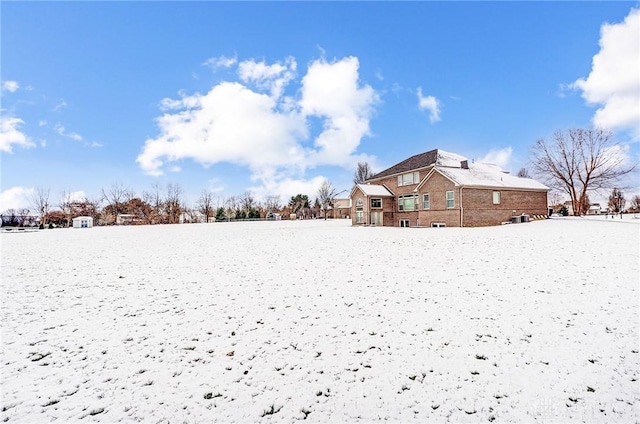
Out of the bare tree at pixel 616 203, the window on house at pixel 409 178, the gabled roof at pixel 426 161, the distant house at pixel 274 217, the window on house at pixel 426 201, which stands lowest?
the distant house at pixel 274 217

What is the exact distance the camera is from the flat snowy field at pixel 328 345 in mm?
3789

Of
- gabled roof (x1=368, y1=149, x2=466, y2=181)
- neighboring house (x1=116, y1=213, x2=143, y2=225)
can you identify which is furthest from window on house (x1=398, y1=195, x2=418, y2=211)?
neighboring house (x1=116, y1=213, x2=143, y2=225)

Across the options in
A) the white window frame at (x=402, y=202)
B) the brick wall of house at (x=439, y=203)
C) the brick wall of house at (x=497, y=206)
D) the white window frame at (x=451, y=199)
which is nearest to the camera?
the brick wall of house at (x=497, y=206)

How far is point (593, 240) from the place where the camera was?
47.6ft

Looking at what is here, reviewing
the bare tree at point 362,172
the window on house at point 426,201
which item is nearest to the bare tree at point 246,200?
the bare tree at point 362,172

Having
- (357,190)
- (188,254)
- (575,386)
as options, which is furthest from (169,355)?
(357,190)

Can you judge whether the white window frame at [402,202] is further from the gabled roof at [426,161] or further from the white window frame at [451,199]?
the white window frame at [451,199]

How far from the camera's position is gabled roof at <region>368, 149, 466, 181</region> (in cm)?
3135

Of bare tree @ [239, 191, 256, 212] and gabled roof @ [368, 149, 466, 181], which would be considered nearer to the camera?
gabled roof @ [368, 149, 466, 181]

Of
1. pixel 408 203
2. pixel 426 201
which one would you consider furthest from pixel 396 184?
pixel 426 201

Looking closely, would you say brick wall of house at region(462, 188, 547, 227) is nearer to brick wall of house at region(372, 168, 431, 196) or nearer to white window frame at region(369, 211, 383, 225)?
brick wall of house at region(372, 168, 431, 196)

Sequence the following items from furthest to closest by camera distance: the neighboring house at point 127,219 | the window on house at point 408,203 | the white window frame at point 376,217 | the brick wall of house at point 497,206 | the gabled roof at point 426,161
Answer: the neighboring house at point 127,219, the white window frame at point 376,217, the window on house at point 408,203, the gabled roof at point 426,161, the brick wall of house at point 497,206

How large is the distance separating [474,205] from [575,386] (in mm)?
24661

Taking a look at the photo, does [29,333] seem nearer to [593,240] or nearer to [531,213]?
[593,240]
